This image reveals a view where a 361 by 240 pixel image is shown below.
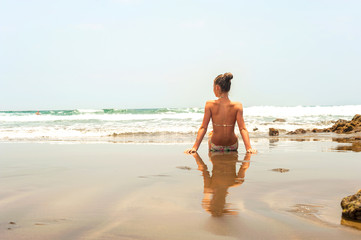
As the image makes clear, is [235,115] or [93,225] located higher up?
[235,115]

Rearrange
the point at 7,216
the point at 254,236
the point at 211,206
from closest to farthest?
1. the point at 254,236
2. the point at 7,216
3. the point at 211,206

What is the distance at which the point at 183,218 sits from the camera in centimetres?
209

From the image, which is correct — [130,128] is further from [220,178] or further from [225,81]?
[220,178]

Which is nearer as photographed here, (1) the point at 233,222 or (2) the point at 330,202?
(1) the point at 233,222

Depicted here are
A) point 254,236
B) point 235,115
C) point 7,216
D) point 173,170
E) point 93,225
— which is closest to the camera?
point 254,236

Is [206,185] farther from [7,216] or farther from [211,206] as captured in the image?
[7,216]

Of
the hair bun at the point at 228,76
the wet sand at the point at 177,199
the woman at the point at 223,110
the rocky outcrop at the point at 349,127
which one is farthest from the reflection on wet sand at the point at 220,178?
the rocky outcrop at the point at 349,127

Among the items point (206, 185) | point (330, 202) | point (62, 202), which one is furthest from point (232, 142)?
point (62, 202)

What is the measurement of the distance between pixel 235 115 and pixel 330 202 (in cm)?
311

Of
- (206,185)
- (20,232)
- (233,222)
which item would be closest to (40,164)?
(206,185)

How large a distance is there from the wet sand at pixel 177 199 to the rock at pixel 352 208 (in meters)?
0.07

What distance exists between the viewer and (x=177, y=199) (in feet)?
8.43

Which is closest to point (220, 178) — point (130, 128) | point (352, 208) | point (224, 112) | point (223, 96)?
point (352, 208)

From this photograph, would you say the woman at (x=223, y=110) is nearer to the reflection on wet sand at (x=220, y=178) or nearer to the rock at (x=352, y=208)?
the reflection on wet sand at (x=220, y=178)
